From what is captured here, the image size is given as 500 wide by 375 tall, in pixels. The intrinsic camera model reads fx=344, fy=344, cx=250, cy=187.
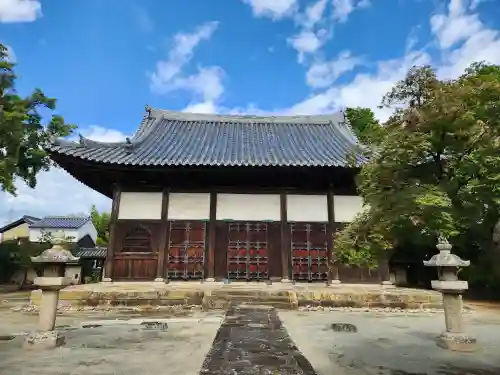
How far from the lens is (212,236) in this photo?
11984 millimetres

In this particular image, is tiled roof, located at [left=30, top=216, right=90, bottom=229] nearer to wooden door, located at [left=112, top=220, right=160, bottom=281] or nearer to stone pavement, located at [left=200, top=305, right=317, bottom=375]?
wooden door, located at [left=112, top=220, right=160, bottom=281]

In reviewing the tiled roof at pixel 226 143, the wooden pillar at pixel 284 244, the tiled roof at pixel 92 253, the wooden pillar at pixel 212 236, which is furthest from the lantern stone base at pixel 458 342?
the tiled roof at pixel 92 253

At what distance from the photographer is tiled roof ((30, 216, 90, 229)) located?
38094mm

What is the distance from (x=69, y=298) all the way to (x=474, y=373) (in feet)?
28.4

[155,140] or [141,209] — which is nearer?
[141,209]

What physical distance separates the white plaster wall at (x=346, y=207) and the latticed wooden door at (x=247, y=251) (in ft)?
8.71

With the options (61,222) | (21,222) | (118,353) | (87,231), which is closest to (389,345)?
(118,353)

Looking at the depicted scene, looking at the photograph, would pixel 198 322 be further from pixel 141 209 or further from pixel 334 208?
pixel 334 208

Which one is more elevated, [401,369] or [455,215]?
[455,215]

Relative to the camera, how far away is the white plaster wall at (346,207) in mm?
12328

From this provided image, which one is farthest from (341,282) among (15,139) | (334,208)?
(15,139)

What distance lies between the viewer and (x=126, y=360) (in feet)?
14.4

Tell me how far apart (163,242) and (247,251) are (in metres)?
2.92

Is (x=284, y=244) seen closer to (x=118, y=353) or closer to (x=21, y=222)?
(x=118, y=353)
